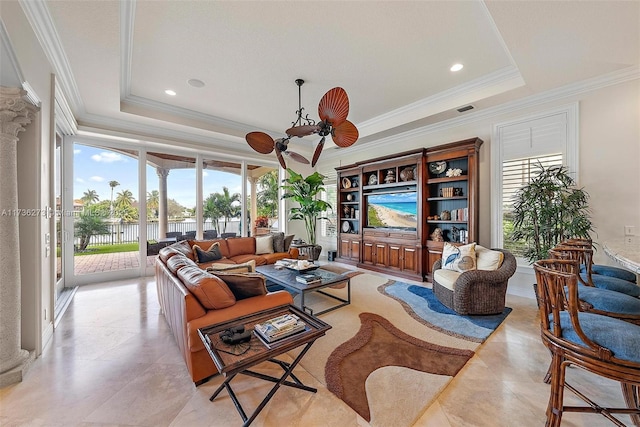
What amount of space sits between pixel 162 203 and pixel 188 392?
4.66m

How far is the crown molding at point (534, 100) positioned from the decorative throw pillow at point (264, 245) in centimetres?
351

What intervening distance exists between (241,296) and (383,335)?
1580 millimetres

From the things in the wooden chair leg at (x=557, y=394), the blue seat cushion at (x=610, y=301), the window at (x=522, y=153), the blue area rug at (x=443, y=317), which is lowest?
the blue area rug at (x=443, y=317)

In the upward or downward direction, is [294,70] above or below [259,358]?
above

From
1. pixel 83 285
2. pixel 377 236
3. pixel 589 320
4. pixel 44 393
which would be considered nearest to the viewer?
pixel 589 320

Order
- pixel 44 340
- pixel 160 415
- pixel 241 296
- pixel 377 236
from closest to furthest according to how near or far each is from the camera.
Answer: pixel 160 415 < pixel 241 296 < pixel 44 340 < pixel 377 236

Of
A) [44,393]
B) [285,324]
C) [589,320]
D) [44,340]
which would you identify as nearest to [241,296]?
[285,324]

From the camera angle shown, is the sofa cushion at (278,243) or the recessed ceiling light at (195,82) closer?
the recessed ceiling light at (195,82)

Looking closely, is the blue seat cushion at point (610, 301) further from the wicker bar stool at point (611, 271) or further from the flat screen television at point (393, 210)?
the flat screen television at point (393, 210)

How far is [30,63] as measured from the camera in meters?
2.23

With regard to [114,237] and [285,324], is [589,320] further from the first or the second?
[114,237]

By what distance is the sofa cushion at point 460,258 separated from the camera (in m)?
3.46

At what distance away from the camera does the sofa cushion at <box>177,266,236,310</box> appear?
199 centimetres

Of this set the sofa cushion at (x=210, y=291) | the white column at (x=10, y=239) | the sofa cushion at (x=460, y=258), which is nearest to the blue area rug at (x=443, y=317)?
the sofa cushion at (x=460, y=258)
